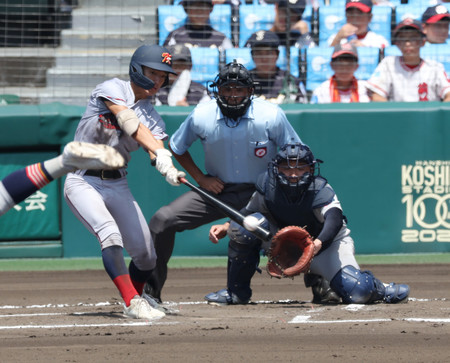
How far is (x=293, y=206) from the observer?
6.38m

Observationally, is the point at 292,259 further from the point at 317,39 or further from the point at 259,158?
the point at 317,39

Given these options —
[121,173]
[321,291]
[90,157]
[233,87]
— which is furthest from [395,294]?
[90,157]

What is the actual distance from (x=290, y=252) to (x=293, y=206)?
0.33 m

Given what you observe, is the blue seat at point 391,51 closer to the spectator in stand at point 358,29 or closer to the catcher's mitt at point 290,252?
the spectator in stand at point 358,29

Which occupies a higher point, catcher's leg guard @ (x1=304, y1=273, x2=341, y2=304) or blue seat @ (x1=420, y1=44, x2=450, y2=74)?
blue seat @ (x1=420, y1=44, x2=450, y2=74)

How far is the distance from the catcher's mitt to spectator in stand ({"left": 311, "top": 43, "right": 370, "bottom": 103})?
162 inches

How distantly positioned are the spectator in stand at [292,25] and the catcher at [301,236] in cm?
483

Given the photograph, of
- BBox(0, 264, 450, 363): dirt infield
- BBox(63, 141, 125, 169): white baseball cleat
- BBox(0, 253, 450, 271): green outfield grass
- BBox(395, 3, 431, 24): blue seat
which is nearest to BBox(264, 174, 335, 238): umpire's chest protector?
BBox(0, 264, 450, 363): dirt infield

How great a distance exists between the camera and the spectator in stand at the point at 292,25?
36.4 ft

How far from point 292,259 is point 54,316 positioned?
169 cm

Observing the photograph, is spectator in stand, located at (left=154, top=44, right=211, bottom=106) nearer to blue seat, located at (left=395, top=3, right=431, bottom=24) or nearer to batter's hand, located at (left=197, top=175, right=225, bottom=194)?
blue seat, located at (left=395, top=3, right=431, bottom=24)

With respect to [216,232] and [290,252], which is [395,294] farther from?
[216,232]

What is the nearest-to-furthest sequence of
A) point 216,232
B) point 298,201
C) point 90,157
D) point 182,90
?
point 90,157, point 298,201, point 216,232, point 182,90

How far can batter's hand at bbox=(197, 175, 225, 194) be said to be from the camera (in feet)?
22.4
